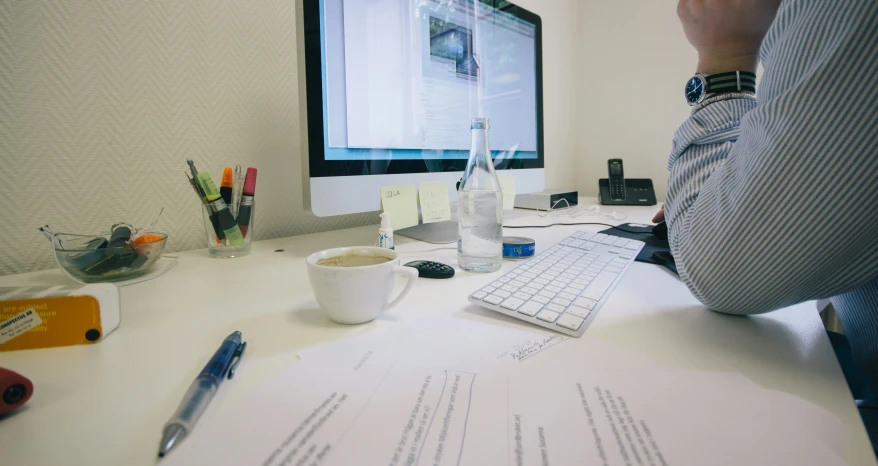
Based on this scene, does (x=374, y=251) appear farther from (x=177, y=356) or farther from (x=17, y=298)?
(x=17, y=298)

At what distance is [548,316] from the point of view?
37cm

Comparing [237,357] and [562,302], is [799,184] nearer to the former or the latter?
[562,302]

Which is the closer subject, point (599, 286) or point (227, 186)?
point (599, 286)

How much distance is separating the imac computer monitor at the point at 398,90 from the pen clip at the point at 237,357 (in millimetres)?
292

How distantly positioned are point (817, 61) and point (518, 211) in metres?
0.92

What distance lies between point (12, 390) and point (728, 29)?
74 cm

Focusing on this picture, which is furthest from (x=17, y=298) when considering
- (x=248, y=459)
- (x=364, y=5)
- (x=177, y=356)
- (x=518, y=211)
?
(x=518, y=211)

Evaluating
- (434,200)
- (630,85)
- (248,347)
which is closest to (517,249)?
(434,200)

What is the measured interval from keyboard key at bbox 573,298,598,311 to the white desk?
16 millimetres

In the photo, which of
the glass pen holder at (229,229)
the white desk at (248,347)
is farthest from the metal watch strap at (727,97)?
the glass pen holder at (229,229)

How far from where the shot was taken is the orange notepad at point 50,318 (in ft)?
1.07

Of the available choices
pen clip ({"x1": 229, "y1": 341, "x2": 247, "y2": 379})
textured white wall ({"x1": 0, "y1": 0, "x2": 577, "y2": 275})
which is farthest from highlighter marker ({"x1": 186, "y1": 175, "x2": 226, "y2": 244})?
pen clip ({"x1": 229, "y1": 341, "x2": 247, "y2": 379})

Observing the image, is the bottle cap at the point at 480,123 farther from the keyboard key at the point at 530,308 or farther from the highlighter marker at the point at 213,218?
the highlighter marker at the point at 213,218

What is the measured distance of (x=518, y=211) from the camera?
1210 mm
